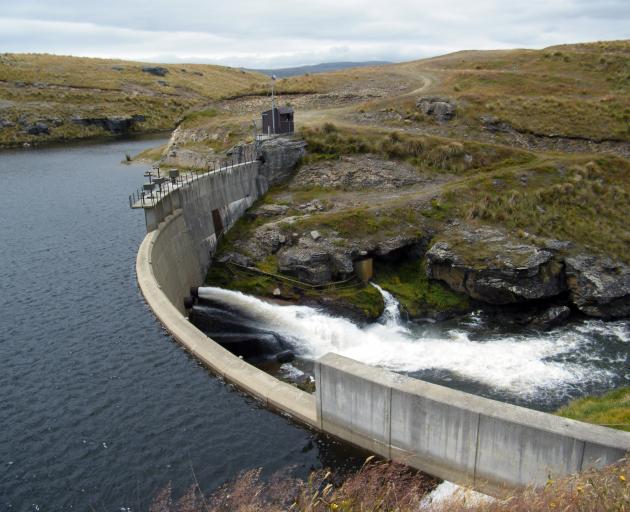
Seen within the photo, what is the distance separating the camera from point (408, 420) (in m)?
17.3

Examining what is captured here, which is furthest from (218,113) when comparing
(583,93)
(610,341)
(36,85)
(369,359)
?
(36,85)

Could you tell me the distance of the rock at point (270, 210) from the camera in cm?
4675

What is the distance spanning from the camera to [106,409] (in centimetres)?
2019

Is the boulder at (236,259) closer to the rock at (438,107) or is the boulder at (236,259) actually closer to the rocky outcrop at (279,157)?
the rocky outcrop at (279,157)

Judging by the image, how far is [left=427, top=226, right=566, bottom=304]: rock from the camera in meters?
36.6

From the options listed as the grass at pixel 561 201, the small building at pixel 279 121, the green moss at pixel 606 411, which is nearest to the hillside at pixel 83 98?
the small building at pixel 279 121

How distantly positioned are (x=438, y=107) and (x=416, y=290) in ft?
97.5

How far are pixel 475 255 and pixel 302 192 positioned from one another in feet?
57.7

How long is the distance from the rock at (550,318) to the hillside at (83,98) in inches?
2912

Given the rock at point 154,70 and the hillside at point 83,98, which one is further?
the rock at point 154,70

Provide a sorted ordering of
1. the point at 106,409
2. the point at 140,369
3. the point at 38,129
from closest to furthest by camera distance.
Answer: the point at 106,409 → the point at 140,369 → the point at 38,129

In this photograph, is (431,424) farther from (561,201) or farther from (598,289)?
(561,201)

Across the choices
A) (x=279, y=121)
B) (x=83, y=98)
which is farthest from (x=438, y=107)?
(x=83, y=98)

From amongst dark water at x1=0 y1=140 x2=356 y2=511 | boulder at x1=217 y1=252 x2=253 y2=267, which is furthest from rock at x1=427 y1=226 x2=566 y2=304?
dark water at x1=0 y1=140 x2=356 y2=511
